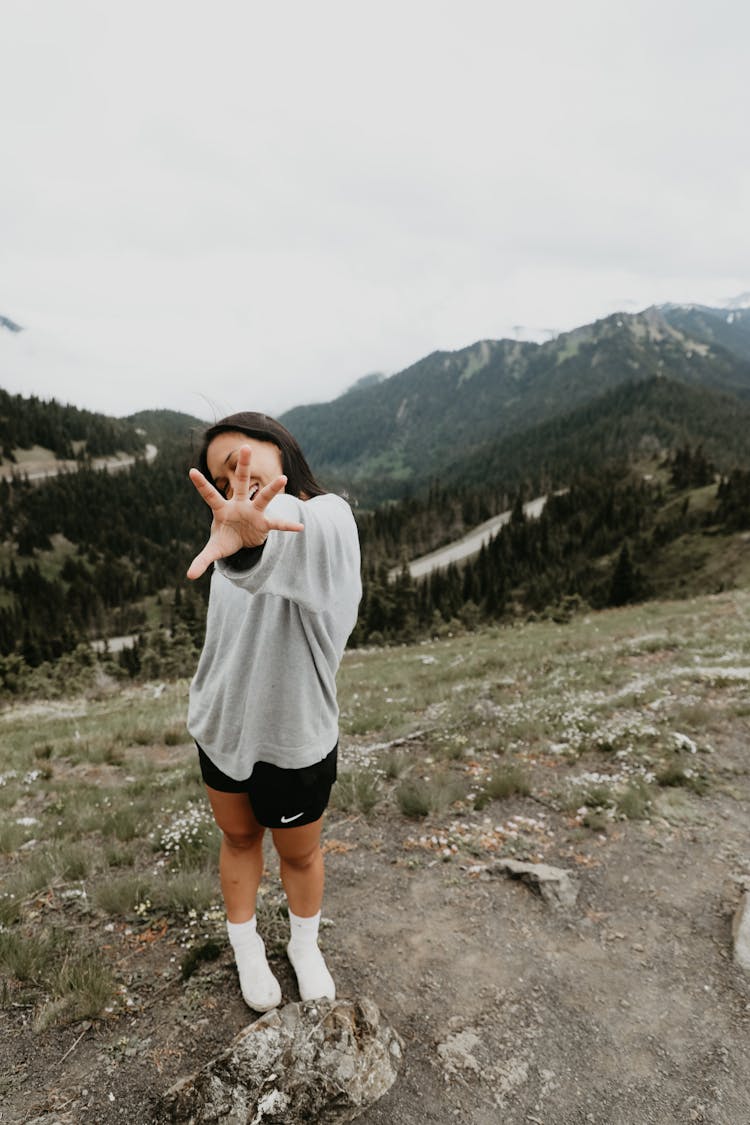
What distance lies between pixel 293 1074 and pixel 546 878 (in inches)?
106

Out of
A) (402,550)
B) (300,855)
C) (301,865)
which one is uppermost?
(300,855)

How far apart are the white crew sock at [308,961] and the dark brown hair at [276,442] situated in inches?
103

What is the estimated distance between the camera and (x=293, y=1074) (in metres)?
2.66

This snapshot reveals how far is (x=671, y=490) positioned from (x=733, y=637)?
11187 cm

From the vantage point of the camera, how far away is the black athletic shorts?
2.71 m

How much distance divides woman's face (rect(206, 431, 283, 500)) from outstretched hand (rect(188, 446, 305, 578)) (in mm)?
374

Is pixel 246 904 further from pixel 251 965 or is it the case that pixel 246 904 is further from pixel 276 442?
pixel 276 442

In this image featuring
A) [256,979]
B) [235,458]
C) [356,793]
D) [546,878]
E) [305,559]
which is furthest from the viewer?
[356,793]

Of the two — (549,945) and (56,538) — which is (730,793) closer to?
(549,945)

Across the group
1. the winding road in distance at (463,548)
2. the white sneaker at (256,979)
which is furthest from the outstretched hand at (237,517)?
the winding road in distance at (463,548)

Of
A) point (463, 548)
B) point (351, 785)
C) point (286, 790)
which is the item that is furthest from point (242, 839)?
point (463, 548)

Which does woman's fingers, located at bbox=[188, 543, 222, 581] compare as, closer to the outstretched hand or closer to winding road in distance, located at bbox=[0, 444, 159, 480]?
the outstretched hand

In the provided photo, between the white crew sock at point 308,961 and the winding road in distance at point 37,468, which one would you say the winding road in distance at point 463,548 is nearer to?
the white crew sock at point 308,961

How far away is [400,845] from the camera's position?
5.32 m
